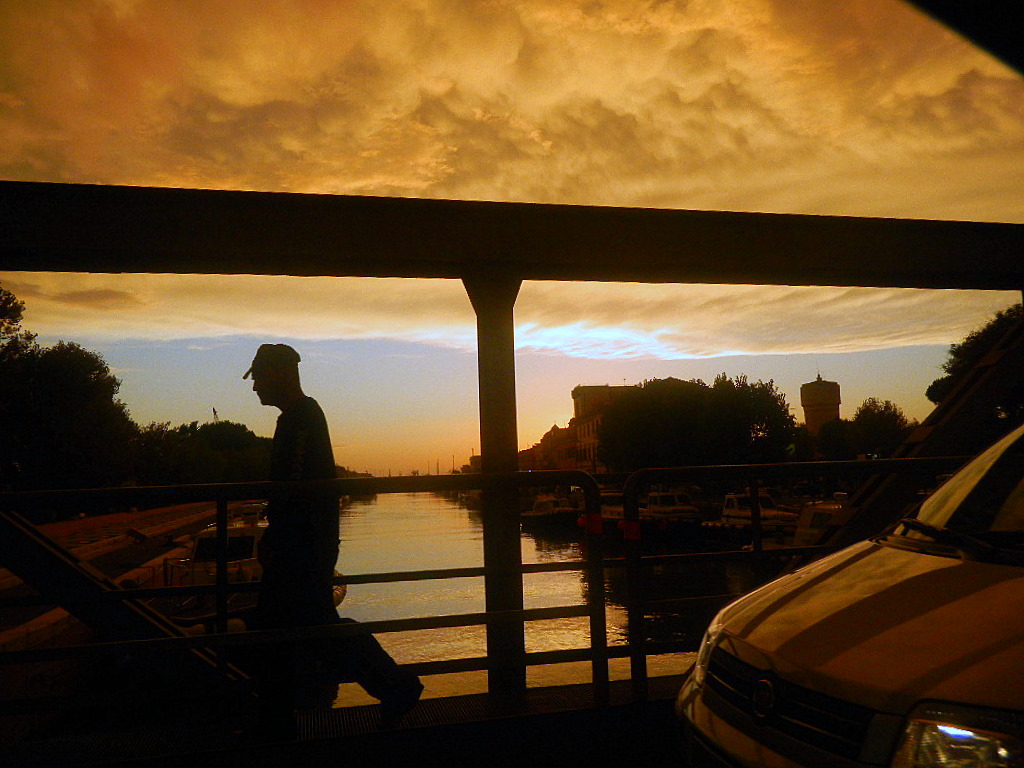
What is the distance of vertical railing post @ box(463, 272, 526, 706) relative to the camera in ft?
14.6

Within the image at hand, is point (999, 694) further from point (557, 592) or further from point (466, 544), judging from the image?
point (466, 544)

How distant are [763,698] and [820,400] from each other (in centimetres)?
19394

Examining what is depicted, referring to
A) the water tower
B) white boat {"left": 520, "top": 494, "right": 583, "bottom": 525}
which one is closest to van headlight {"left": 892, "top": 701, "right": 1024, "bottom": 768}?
white boat {"left": 520, "top": 494, "right": 583, "bottom": 525}

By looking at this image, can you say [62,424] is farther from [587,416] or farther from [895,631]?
[587,416]

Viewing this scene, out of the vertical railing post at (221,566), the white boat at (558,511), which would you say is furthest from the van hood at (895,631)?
the white boat at (558,511)

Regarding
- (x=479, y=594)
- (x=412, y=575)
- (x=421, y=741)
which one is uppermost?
(x=412, y=575)

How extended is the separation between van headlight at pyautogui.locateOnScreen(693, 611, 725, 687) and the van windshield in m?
0.85

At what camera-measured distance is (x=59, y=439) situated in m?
56.7

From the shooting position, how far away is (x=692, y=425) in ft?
211

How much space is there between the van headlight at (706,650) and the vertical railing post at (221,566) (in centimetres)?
216

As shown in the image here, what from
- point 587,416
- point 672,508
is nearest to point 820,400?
point 587,416

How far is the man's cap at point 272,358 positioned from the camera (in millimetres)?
4324

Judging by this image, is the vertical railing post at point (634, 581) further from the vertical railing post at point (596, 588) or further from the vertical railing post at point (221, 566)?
the vertical railing post at point (221, 566)

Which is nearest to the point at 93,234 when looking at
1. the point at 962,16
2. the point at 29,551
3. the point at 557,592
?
the point at 29,551
